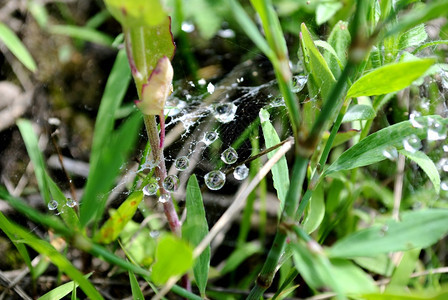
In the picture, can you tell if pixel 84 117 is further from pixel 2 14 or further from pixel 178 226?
pixel 178 226

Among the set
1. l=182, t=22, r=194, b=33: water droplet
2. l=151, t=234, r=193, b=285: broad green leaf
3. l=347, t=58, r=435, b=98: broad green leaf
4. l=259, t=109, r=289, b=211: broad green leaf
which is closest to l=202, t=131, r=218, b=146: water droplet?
l=259, t=109, r=289, b=211: broad green leaf

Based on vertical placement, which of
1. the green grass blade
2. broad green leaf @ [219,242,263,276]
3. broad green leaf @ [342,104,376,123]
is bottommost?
broad green leaf @ [219,242,263,276]

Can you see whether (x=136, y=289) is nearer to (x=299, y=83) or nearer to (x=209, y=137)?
(x=209, y=137)

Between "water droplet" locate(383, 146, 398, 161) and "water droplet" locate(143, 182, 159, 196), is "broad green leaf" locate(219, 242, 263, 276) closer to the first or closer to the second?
"water droplet" locate(143, 182, 159, 196)

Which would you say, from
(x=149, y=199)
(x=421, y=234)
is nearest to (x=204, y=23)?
(x=149, y=199)

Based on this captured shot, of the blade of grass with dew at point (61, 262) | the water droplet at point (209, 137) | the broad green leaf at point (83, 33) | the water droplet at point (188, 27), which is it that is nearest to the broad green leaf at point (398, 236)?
the blade of grass with dew at point (61, 262)

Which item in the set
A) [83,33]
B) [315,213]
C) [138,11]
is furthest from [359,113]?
[83,33]

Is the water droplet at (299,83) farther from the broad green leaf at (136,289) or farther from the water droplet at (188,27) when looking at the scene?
the water droplet at (188,27)
